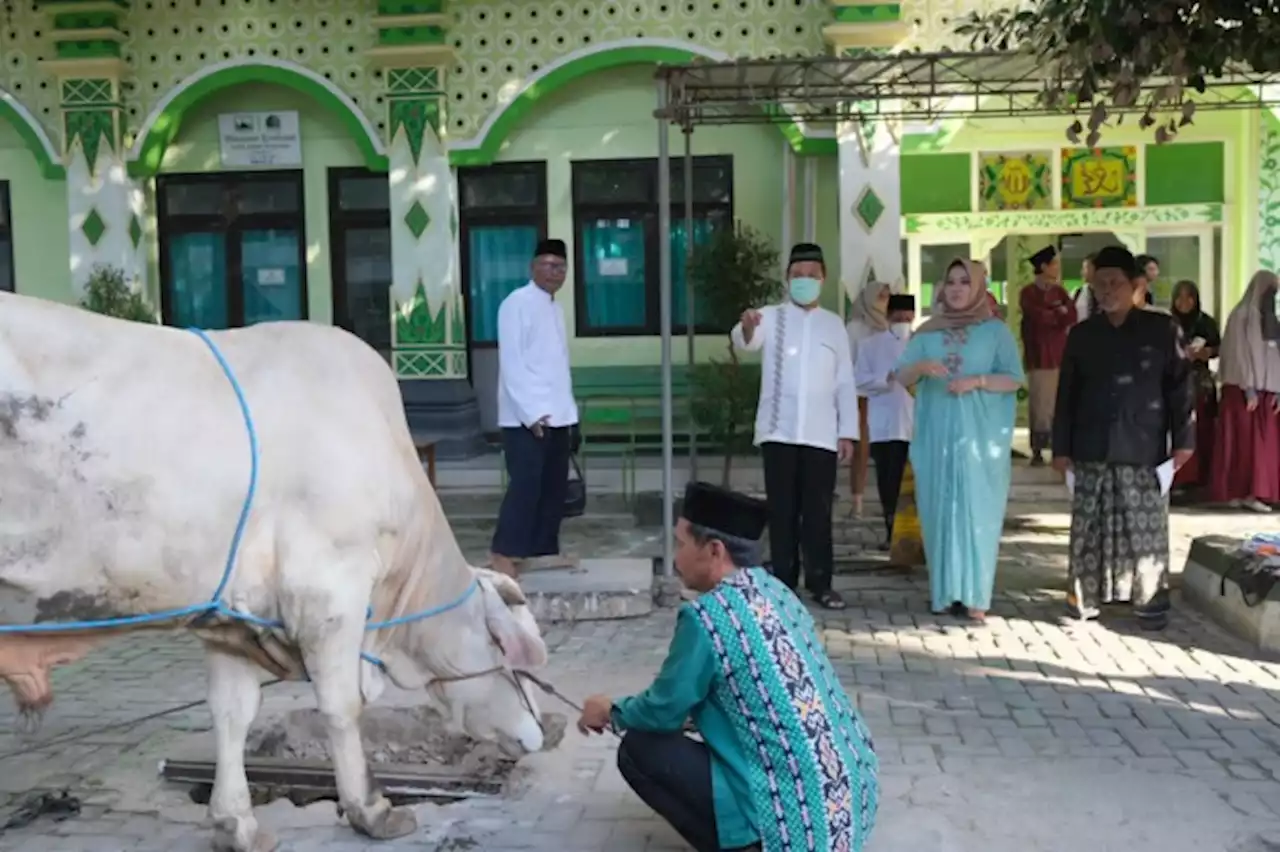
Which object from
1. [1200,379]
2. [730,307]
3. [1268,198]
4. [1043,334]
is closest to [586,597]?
[730,307]

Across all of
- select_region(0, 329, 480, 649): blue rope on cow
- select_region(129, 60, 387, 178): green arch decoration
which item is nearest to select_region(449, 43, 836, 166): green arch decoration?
select_region(129, 60, 387, 178): green arch decoration

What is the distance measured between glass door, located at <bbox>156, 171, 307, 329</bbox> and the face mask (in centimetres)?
669

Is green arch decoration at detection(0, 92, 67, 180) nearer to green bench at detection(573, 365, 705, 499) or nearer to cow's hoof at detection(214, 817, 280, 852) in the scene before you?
green bench at detection(573, 365, 705, 499)

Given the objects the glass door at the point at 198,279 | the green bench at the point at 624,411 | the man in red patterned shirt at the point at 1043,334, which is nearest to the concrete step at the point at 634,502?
the man in red patterned shirt at the point at 1043,334

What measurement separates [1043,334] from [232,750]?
787 centimetres

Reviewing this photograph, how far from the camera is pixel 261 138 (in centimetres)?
1152

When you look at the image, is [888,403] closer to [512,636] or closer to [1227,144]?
[512,636]

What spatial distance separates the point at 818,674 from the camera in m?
2.97

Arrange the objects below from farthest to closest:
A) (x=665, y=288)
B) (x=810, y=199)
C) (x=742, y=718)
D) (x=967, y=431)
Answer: (x=810, y=199) → (x=665, y=288) → (x=967, y=431) → (x=742, y=718)

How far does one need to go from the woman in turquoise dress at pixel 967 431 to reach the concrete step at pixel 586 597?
57.6 inches

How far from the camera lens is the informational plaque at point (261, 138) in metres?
11.5

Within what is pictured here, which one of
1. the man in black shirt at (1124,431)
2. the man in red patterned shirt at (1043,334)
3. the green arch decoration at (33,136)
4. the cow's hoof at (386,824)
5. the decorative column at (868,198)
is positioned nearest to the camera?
the cow's hoof at (386,824)

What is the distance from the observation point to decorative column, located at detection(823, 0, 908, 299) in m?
10.5

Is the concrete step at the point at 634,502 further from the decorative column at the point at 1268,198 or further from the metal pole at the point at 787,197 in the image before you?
the decorative column at the point at 1268,198
